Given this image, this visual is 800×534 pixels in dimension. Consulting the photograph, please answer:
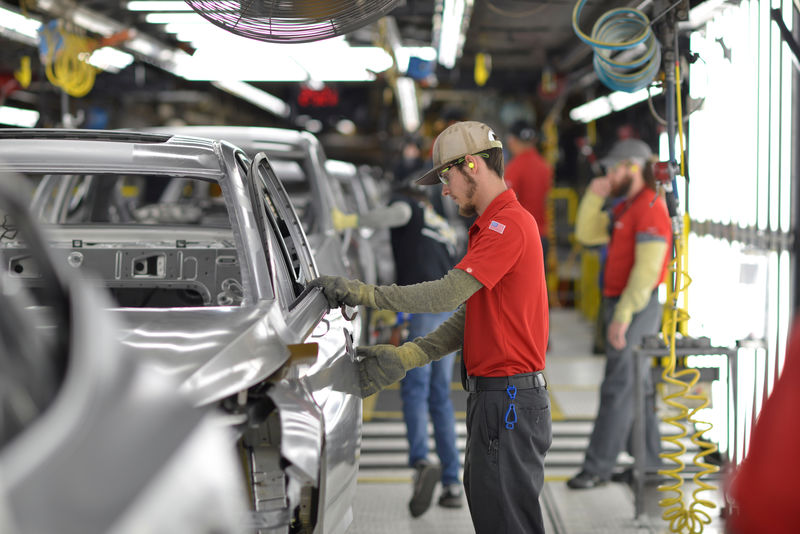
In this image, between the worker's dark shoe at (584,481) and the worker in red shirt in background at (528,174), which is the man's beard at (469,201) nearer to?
the worker's dark shoe at (584,481)

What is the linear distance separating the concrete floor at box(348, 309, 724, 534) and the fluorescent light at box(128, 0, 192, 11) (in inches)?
158

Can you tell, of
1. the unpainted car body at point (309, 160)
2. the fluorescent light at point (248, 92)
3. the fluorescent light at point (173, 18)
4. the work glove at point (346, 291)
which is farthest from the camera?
the fluorescent light at point (248, 92)

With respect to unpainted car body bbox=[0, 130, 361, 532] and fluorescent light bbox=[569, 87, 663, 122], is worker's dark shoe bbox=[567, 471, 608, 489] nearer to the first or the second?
unpainted car body bbox=[0, 130, 361, 532]

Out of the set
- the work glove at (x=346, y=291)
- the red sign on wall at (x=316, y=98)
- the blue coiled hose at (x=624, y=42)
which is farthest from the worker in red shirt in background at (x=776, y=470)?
the red sign on wall at (x=316, y=98)

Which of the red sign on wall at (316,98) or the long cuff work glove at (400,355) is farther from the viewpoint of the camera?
the red sign on wall at (316,98)

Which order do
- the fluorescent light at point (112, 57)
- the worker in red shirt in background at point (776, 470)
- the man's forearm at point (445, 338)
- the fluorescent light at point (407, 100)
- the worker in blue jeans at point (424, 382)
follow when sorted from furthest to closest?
the fluorescent light at point (407, 100) < the fluorescent light at point (112, 57) < the worker in blue jeans at point (424, 382) < the man's forearm at point (445, 338) < the worker in red shirt in background at point (776, 470)

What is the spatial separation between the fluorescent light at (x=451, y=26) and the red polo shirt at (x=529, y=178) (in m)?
1.33

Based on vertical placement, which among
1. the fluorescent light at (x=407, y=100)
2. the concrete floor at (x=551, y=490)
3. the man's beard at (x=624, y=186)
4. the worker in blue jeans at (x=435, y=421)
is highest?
the fluorescent light at (x=407, y=100)

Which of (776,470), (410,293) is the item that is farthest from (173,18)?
(776,470)

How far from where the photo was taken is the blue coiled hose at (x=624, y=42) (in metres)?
3.71

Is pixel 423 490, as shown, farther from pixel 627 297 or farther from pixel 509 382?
pixel 509 382

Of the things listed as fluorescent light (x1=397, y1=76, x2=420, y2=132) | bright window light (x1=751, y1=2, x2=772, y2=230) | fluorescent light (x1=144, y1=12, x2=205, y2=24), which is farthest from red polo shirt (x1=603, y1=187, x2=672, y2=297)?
fluorescent light (x1=397, y1=76, x2=420, y2=132)

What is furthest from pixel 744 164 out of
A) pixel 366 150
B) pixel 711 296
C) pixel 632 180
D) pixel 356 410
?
pixel 366 150

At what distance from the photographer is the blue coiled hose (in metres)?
3.71
